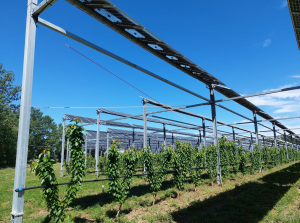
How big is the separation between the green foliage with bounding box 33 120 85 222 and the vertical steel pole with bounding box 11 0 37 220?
86 cm

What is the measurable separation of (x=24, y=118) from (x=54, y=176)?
191 centimetres

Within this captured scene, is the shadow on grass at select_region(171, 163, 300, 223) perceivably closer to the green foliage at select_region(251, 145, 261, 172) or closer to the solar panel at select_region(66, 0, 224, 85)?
the solar panel at select_region(66, 0, 224, 85)

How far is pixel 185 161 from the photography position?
10.9 m

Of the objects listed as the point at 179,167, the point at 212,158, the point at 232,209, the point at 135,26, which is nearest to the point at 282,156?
the point at 212,158

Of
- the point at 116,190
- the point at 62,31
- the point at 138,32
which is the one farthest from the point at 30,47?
the point at 116,190

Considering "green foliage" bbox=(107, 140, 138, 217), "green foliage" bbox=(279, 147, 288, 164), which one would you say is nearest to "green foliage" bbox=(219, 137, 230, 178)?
"green foliage" bbox=(107, 140, 138, 217)

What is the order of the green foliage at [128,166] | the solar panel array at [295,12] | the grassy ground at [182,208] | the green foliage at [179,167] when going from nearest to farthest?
the solar panel array at [295,12]
the grassy ground at [182,208]
the green foliage at [128,166]
the green foliage at [179,167]

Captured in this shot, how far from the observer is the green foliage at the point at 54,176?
16.1 feet

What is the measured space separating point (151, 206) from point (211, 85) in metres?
9.03

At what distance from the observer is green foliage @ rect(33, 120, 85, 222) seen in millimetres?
4902

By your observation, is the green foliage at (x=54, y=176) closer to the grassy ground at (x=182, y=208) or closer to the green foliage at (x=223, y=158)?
the grassy ground at (x=182, y=208)

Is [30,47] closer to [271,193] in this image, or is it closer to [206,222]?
[206,222]

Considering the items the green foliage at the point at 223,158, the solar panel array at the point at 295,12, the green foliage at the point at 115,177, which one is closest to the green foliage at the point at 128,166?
the green foliage at the point at 115,177

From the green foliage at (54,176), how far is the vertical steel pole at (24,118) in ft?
2.83
